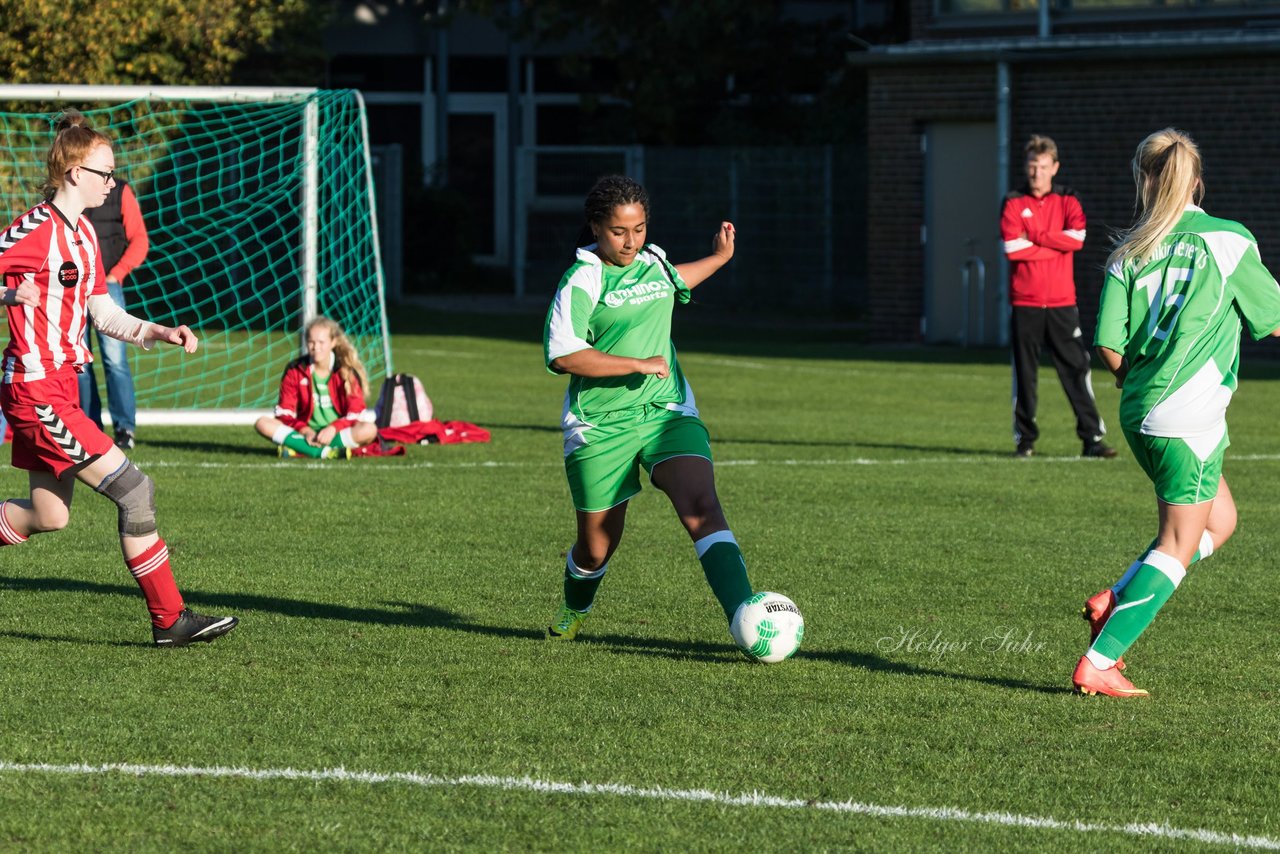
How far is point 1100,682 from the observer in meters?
6.13

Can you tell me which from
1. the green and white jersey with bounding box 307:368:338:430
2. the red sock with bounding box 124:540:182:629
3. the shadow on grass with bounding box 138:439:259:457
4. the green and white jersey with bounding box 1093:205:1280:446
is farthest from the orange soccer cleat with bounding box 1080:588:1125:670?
the shadow on grass with bounding box 138:439:259:457

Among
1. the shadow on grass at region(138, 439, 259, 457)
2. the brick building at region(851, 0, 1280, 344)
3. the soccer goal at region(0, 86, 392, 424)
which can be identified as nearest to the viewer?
the shadow on grass at region(138, 439, 259, 457)

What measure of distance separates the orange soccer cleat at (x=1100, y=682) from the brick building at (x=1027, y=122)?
53.1 feet

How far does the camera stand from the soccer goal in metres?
14.5

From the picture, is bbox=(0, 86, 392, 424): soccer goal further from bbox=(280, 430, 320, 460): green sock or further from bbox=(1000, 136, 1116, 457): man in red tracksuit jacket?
bbox=(1000, 136, 1116, 457): man in red tracksuit jacket

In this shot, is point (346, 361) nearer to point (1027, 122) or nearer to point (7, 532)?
point (7, 532)

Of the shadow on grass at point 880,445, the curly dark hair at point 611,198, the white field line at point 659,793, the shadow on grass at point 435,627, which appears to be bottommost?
the shadow on grass at point 880,445

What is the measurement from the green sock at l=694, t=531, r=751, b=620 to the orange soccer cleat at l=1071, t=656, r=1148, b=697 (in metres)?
1.12

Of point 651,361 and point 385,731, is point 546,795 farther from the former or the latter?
point 651,361

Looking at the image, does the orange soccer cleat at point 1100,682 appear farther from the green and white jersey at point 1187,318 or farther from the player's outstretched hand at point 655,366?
the player's outstretched hand at point 655,366

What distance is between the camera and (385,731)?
225 inches

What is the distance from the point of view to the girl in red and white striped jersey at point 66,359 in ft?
21.7

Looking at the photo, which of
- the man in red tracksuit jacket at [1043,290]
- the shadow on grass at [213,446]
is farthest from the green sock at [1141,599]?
the shadow on grass at [213,446]

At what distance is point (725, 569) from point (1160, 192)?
1.87 m
